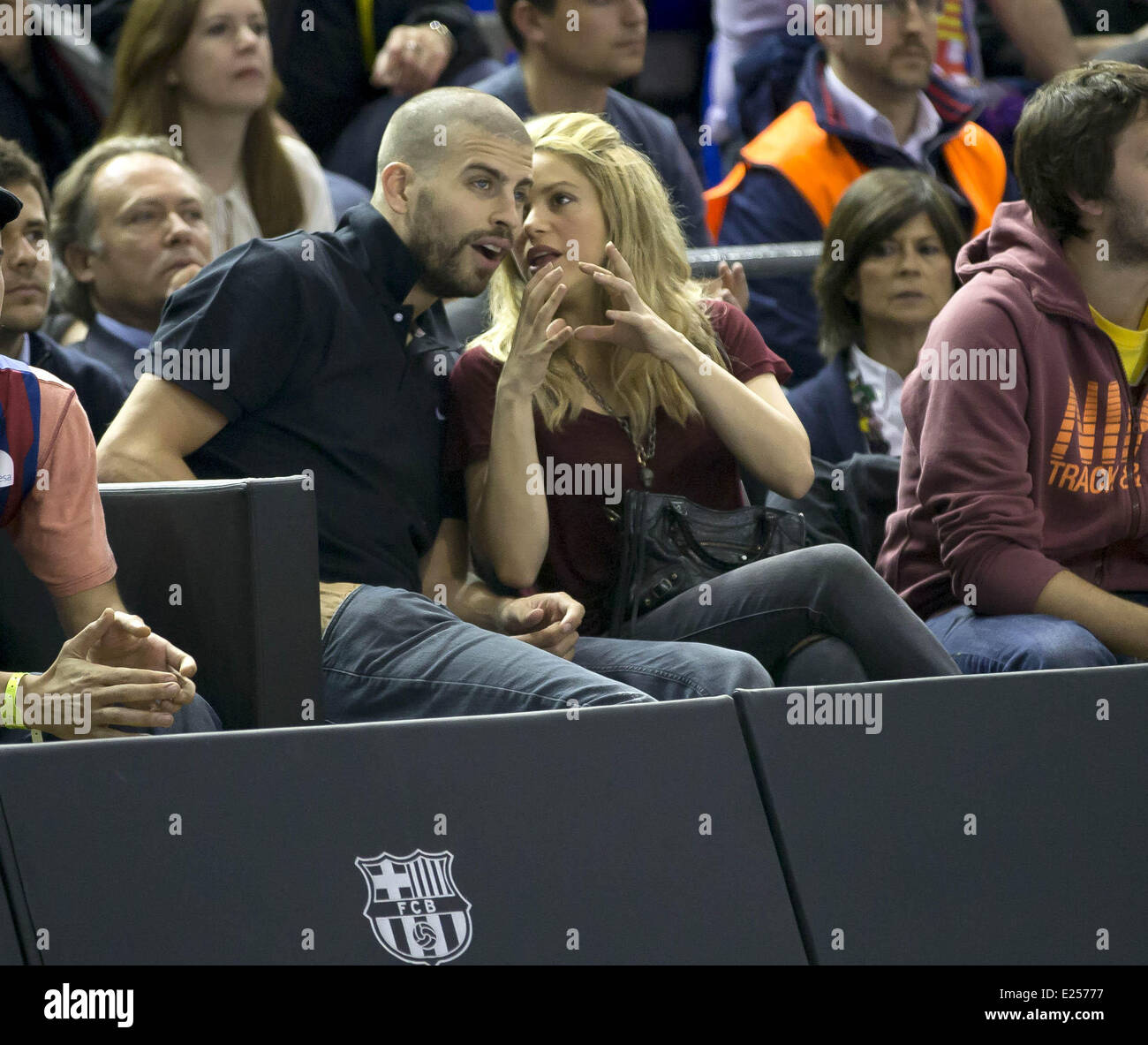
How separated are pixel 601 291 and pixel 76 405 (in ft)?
3.41

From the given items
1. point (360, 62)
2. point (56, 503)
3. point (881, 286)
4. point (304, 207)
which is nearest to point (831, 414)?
point (881, 286)

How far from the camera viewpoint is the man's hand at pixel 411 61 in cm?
406

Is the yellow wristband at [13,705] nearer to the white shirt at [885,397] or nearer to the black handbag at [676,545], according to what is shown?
the black handbag at [676,545]

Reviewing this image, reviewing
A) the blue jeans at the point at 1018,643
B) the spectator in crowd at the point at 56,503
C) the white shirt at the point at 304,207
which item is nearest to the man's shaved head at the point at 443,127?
the spectator in crowd at the point at 56,503

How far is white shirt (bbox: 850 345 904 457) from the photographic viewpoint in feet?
11.2

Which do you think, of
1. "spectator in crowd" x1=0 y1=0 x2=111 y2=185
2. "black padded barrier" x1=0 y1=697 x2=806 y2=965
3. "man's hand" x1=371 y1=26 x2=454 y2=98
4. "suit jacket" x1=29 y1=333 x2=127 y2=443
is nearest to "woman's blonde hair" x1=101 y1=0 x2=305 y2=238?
"spectator in crowd" x1=0 y1=0 x2=111 y2=185

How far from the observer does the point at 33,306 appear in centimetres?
298

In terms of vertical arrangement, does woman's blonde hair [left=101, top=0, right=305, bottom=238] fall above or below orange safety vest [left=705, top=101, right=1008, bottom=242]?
above

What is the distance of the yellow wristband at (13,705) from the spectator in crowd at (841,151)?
235 centimetres

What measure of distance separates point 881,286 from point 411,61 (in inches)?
54.9

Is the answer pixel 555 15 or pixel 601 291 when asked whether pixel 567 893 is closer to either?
pixel 601 291

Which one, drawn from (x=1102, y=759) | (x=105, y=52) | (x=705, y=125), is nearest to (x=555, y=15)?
(x=705, y=125)

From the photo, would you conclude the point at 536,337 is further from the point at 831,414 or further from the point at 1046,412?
the point at 831,414

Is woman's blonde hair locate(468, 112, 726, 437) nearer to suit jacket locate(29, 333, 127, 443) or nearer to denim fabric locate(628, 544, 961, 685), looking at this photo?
denim fabric locate(628, 544, 961, 685)
